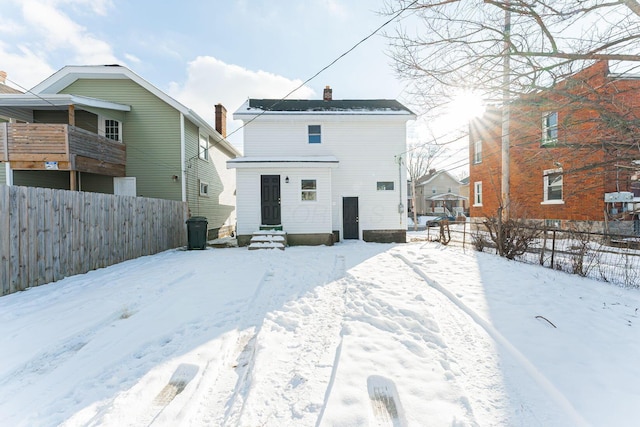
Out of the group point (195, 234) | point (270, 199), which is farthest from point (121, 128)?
point (270, 199)

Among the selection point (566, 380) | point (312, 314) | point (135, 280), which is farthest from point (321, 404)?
point (135, 280)

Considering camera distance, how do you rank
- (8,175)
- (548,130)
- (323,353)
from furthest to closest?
(8,175)
(548,130)
(323,353)

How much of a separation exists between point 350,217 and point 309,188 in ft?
8.72

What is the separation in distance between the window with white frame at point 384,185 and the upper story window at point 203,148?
972 cm

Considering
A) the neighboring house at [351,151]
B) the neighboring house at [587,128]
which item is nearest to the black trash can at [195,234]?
the neighboring house at [351,151]

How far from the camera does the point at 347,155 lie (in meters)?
13.2

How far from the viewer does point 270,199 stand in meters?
12.0

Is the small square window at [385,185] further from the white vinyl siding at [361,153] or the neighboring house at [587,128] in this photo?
the neighboring house at [587,128]

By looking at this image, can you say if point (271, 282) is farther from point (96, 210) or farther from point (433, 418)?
point (96, 210)

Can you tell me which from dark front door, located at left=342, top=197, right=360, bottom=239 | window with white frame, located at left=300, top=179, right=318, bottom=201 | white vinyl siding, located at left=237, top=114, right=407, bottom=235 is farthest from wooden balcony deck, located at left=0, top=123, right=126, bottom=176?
dark front door, located at left=342, top=197, right=360, bottom=239

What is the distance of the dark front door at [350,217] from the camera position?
13.3m

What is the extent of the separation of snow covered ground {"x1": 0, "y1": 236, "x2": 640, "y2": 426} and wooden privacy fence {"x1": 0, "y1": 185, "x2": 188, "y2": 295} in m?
0.48

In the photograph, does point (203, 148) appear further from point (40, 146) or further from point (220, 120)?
point (40, 146)

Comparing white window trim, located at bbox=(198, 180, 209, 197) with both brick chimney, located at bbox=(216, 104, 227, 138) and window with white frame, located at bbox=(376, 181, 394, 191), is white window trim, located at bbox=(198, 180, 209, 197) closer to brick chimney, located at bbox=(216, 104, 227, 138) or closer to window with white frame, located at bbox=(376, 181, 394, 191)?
brick chimney, located at bbox=(216, 104, 227, 138)
